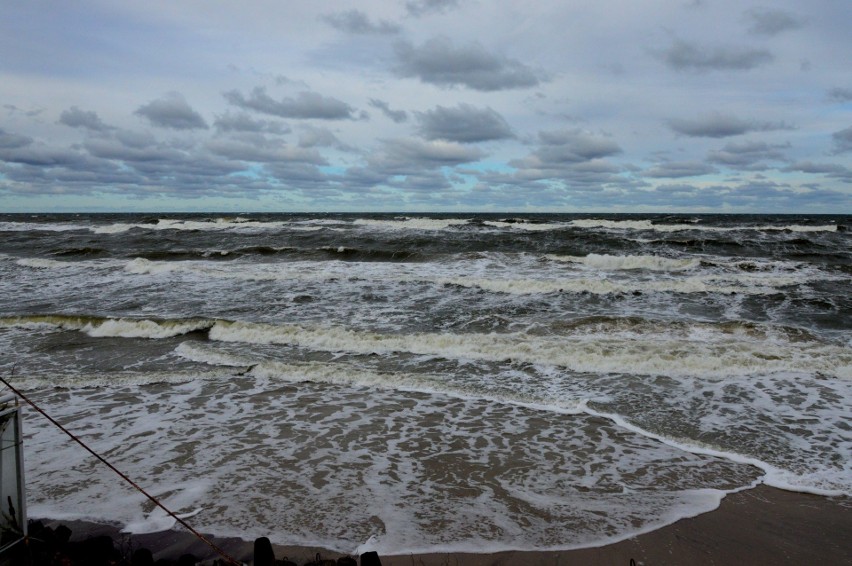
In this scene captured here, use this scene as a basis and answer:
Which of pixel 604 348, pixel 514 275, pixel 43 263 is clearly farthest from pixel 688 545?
pixel 43 263

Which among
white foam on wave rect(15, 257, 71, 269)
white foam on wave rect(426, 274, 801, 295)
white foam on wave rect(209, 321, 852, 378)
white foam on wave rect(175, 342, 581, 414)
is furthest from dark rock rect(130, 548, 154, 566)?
white foam on wave rect(15, 257, 71, 269)

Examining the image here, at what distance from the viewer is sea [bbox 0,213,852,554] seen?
4.72m

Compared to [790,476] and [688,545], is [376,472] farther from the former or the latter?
[790,476]

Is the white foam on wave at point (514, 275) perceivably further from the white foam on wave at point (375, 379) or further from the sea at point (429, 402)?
the white foam on wave at point (375, 379)

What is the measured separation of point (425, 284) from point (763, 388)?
11.3 m

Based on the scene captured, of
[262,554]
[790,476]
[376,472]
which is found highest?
[262,554]

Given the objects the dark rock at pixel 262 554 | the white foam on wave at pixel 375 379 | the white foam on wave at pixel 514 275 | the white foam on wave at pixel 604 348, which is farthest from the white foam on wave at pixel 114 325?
the dark rock at pixel 262 554

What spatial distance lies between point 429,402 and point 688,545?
4104 millimetres

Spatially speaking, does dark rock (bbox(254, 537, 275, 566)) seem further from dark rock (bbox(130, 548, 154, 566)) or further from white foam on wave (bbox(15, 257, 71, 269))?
white foam on wave (bbox(15, 257, 71, 269))

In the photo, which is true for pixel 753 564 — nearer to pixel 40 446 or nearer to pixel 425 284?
pixel 40 446

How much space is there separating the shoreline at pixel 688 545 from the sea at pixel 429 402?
13 centimetres

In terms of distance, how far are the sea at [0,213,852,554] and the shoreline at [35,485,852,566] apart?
0.44 ft

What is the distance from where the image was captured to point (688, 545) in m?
4.11

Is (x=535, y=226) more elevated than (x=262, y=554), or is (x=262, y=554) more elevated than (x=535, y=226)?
(x=535, y=226)
